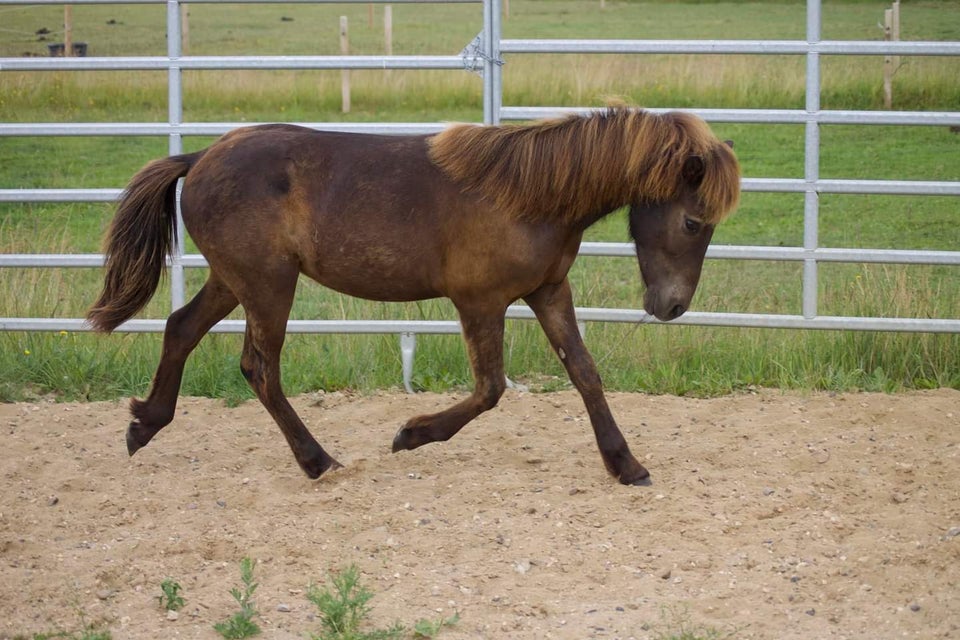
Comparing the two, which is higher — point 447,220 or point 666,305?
point 447,220

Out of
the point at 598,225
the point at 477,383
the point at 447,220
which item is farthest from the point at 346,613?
the point at 598,225

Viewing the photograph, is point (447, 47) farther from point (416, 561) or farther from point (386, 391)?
point (416, 561)

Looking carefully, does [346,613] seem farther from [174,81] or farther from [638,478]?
[174,81]

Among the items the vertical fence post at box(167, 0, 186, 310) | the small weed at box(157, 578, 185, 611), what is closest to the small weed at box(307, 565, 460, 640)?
the small weed at box(157, 578, 185, 611)

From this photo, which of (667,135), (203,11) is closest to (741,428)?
(667,135)

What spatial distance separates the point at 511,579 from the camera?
369 cm

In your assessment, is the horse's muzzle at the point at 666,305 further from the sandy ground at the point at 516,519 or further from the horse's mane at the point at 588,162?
the sandy ground at the point at 516,519

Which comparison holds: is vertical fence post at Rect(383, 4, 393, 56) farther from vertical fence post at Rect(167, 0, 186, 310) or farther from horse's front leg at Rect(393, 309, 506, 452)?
horse's front leg at Rect(393, 309, 506, 452)

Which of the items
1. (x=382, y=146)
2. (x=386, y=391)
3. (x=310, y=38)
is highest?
(x=310, y=38)

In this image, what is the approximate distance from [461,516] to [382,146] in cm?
163

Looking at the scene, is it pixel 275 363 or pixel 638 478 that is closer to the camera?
pixel 638 478

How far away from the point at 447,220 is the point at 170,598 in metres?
1.91

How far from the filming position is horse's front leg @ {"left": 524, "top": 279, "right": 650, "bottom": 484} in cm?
466

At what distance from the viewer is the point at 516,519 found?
420cm
